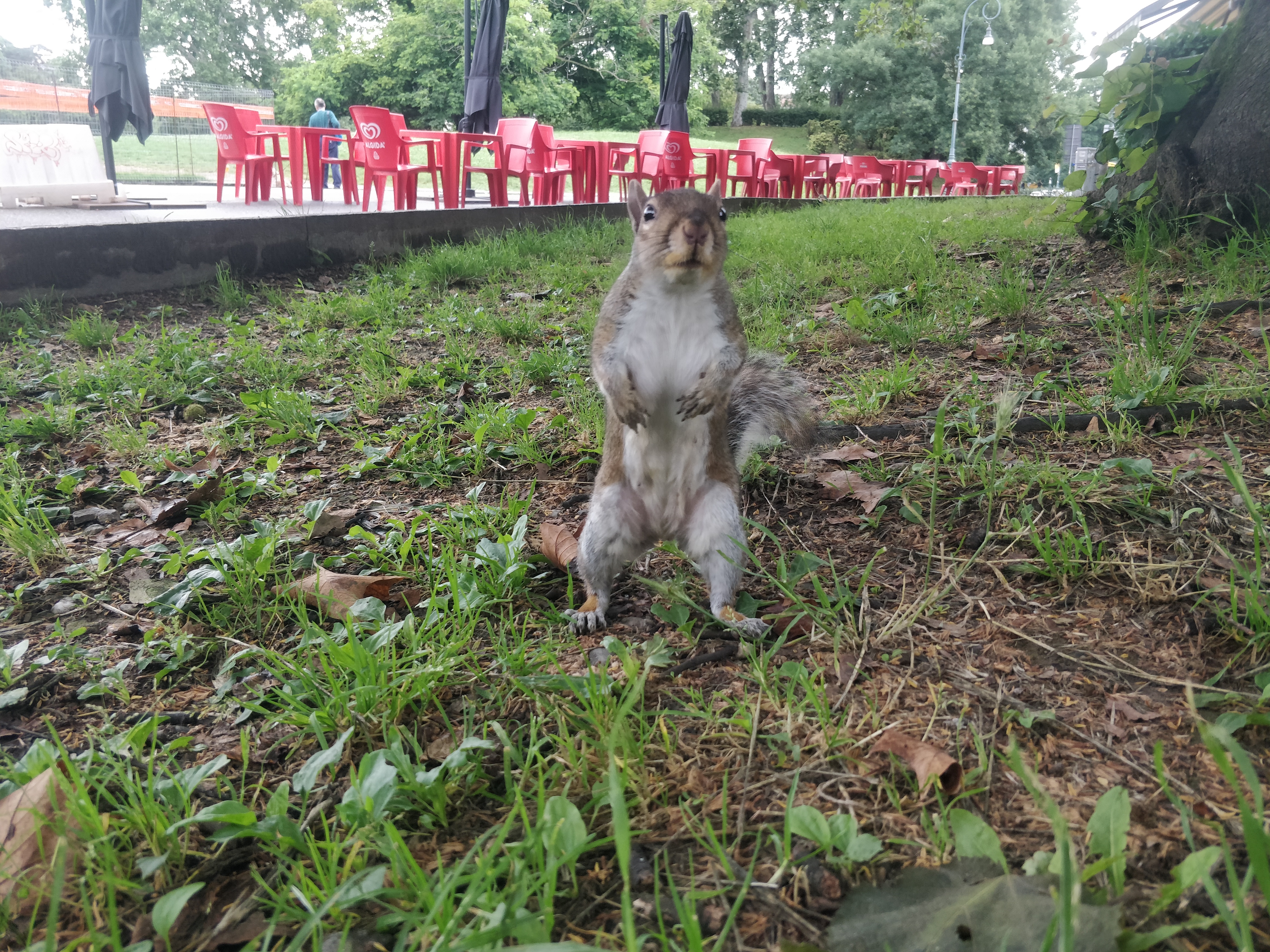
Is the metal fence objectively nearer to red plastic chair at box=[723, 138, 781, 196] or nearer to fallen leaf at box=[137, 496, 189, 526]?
red plastic chair at box=[723, 138, 781, 196]

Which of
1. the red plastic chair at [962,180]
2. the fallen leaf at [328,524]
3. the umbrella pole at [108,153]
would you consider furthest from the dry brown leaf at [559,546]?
the red plastic chair at [962,180]

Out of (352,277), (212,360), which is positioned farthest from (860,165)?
(212,360)

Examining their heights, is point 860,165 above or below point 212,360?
above

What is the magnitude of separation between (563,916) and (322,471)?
67.2 inches

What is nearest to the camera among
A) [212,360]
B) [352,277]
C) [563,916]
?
[563,916]

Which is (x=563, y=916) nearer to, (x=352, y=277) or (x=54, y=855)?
(x=54, y=855)

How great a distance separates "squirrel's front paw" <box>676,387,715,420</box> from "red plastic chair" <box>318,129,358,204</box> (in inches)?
282

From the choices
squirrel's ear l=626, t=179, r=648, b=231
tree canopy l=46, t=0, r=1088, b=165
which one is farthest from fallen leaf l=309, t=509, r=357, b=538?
tree canopy l=46, t=0, r=1088, b=165

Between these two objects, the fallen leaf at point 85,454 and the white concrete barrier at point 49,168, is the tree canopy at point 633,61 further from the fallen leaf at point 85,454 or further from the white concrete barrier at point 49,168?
the fallen leaf at point 85,454

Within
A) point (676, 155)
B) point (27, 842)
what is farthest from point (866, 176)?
point (27, 842)

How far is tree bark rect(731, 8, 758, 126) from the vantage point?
124 feet

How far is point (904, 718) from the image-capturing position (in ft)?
3.58

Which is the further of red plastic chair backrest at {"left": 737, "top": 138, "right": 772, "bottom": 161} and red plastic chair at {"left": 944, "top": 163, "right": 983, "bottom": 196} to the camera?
red plastic chair at {"left": 944, "top": 163, "right": 983, "bottom": 196}

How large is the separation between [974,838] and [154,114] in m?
14.5
